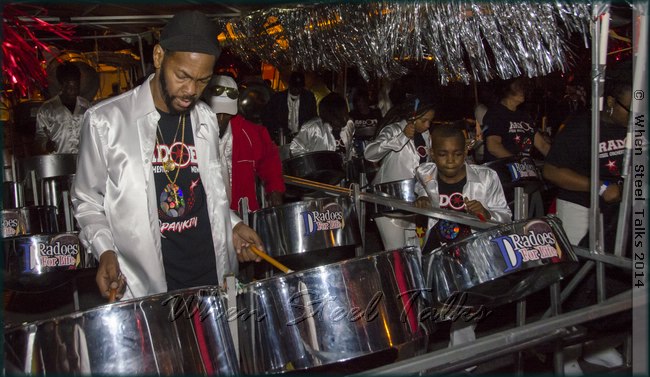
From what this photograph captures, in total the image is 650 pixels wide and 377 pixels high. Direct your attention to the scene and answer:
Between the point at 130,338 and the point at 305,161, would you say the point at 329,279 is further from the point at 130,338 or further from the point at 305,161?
the point at 305,161

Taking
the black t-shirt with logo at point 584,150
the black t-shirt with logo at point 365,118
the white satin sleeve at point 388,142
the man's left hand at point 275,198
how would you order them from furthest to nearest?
the black t-shirt with logo at point 365,118 → the white satin sleeve at point 388,142 → the man's left hand at point 275,198 → the black t-shirt with logo at point 584,150

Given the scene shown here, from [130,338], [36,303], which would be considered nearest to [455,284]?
[130,338]

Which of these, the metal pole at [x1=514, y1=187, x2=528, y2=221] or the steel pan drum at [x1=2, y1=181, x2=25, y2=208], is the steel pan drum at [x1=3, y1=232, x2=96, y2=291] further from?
the steel pan drum at [x1=2, y1=181, x2=25, y2=208]

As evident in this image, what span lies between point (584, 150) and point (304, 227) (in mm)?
1212

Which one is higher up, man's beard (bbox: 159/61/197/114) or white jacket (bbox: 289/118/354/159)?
man's beard (bbox: 159/61/197/114)

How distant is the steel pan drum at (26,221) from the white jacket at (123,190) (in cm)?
161

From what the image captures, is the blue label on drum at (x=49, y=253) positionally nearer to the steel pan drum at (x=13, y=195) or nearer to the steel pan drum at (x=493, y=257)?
the steel pan drum at (x=493, y=257)

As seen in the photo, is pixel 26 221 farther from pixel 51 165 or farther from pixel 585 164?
pixel 585 164

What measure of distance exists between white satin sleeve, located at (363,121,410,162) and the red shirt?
0.56 meters

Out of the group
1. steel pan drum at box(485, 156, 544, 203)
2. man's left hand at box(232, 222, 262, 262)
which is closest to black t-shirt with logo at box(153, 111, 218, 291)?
man's left hand at box(232, 222, 262, 262)

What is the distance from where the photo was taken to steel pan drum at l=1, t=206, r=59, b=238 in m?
3.51

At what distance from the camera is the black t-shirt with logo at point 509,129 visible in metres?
4.57

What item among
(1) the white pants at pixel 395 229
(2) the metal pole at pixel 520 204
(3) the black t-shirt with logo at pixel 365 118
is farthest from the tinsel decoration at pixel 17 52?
(3) the black t-shirt with logo at pixel 365 118

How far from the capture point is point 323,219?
9.80 feet
